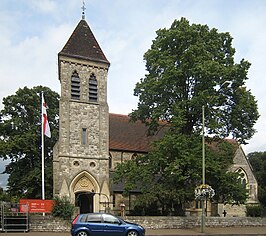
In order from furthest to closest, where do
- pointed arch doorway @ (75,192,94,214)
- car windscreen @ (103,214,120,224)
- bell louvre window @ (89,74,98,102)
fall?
bell louvre window @ (89,74,98,102)
pointed arch doorway @ (75,192,94,214)
car windscreen @ (103,214,120,224)

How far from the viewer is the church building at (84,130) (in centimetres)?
3078

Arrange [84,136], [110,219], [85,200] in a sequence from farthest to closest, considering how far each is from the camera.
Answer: [85,200] → [84,136] → [110,219]

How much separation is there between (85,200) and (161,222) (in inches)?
389

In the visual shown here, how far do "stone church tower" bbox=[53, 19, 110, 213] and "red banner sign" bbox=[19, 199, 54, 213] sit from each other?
6145 mm

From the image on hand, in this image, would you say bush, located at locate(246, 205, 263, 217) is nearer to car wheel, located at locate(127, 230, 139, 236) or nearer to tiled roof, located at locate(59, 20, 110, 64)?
tiled roof, located at locate(59, 20, 110, 64)

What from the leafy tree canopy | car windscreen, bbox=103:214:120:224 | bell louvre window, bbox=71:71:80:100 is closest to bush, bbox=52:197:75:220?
car windscreen, bbox=103:214:120:224

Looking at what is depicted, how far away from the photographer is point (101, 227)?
56.0 ft

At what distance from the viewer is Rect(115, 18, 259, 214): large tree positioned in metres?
26.5

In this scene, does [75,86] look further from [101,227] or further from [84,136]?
[101,227]

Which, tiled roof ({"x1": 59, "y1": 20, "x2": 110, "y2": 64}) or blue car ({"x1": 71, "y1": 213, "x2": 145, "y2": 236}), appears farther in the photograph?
tiled roof ({"x1": 59, "y1": 20, "x2": 110, "y2": 64})

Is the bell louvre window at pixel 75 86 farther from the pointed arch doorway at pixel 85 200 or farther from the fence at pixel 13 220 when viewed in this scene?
the fence at pixel 13 220

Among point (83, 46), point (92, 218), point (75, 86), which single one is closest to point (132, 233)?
point (92, 218)

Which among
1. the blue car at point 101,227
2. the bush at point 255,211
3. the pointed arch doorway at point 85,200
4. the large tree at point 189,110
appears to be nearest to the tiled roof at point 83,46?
the large tree at point 189,110

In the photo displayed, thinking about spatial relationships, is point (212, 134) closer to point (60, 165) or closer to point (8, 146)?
point (60, 165)
